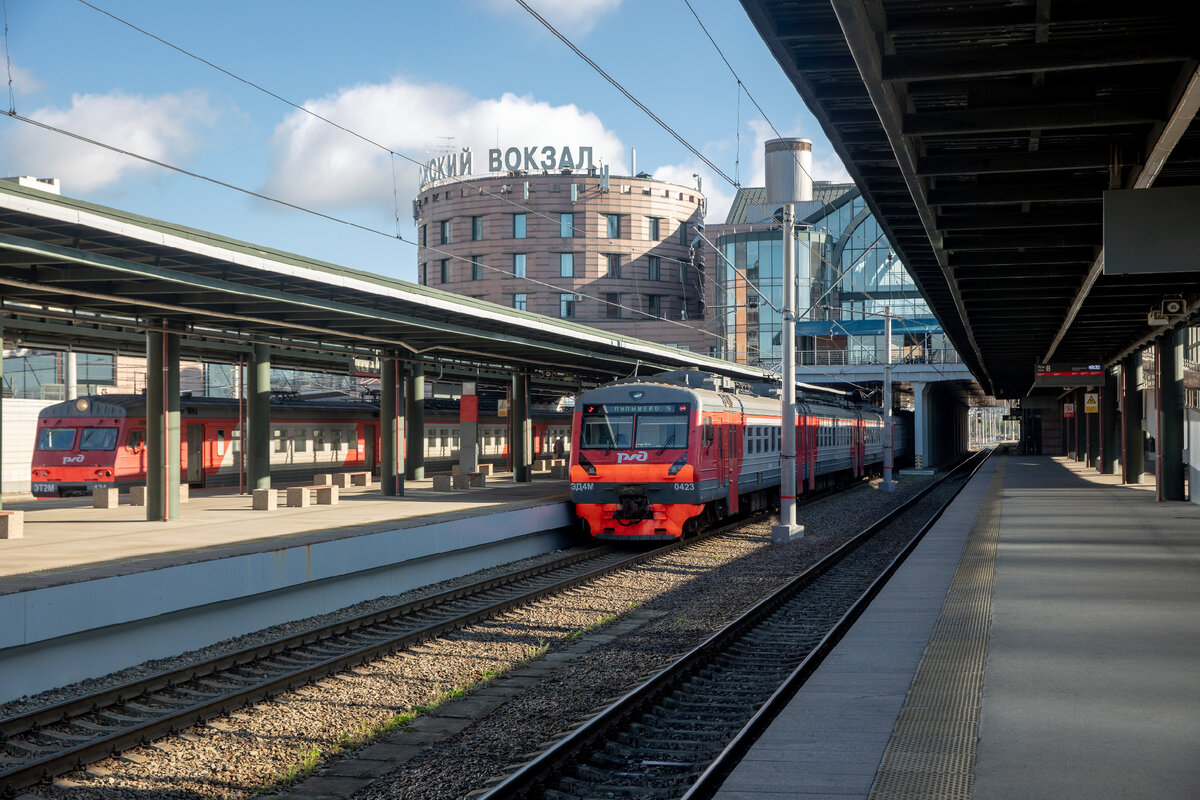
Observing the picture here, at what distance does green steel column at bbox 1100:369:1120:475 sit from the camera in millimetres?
42219

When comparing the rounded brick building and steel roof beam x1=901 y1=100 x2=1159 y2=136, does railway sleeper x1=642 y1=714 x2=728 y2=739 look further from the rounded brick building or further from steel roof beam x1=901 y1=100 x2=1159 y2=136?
the rounded brick building

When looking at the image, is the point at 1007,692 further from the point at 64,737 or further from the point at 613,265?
the point at 613,265

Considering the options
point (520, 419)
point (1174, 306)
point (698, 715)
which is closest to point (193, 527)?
point (698, 715)

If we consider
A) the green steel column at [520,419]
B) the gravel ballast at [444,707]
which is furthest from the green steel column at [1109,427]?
the gravel ballast at [444,707]

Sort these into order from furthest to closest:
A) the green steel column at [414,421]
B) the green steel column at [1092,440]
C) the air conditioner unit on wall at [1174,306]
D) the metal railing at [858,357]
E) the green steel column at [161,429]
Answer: the metal railing at [858,357] → the green steel column at [1092,440] → the green steel column at [414,421] → the air conditioner unit on wall at [1174,306] → the green steel column at [161,429]

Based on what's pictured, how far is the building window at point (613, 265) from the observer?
79500mm

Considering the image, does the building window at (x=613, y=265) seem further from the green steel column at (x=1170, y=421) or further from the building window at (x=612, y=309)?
the green steel column at (x=1170, y=421)

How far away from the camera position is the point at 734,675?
1062 centimetres

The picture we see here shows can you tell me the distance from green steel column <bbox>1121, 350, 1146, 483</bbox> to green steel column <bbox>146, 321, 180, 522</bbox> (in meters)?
26.9

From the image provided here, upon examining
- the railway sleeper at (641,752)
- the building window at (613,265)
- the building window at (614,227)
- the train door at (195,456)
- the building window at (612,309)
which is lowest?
the railway sleeper at (641,752)

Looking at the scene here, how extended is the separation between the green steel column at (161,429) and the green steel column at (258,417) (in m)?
4.99

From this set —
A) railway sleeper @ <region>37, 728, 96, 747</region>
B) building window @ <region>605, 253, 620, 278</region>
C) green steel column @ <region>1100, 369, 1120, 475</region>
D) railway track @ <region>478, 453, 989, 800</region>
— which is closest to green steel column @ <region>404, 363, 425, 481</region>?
railway track @ <region>478, 453, 989, 800</region>

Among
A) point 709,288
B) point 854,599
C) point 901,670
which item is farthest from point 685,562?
point 709,288

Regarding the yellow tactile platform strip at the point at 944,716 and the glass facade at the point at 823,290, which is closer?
the yellow tactile platform strip at the point at 944,716
